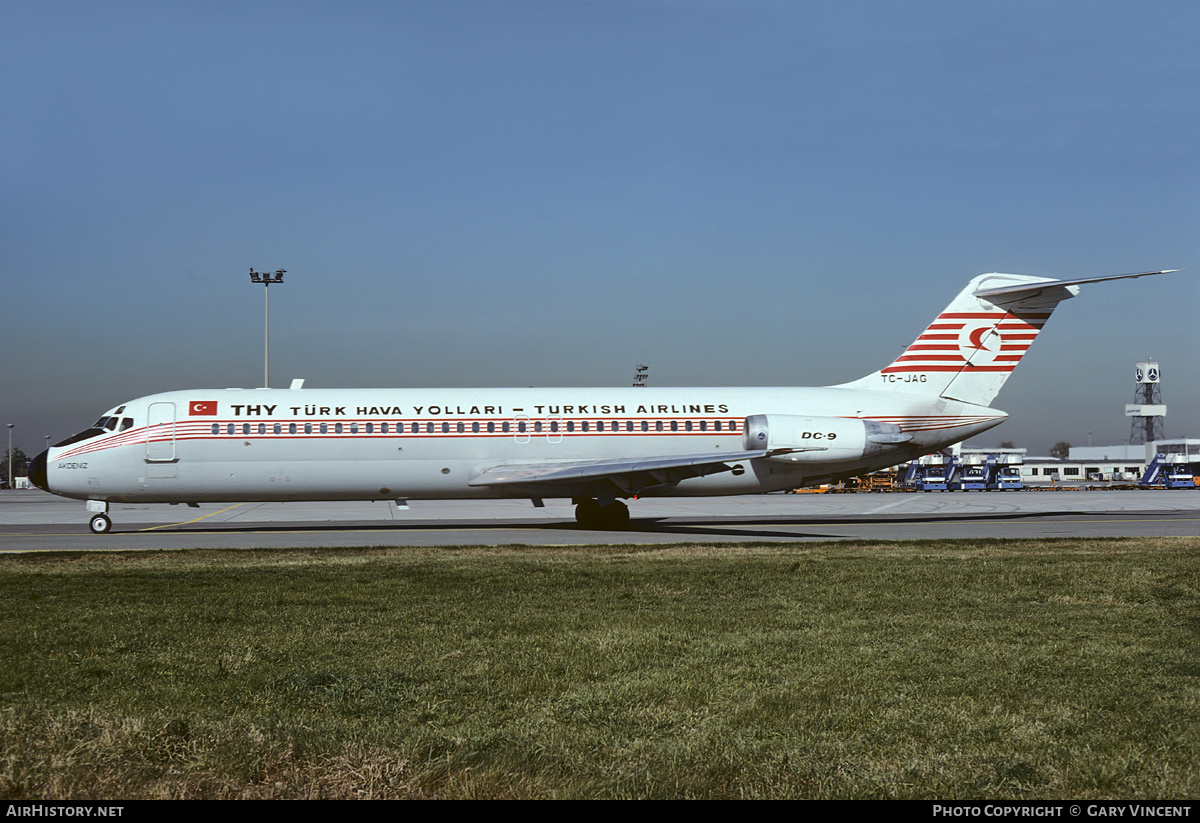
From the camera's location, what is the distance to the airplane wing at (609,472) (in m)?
24.1

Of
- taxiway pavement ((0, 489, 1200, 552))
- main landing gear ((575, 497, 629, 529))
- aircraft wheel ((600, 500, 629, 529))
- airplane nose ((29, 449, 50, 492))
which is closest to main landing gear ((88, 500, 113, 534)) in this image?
taxiway pavement ((0, 489, 1200, 552))

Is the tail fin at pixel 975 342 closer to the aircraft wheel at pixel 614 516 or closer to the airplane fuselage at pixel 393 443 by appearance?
the airplane fuselage at pixel 393 443

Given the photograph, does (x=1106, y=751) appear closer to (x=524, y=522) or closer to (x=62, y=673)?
(x=62, y=673)

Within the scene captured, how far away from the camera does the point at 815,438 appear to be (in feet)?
86.2

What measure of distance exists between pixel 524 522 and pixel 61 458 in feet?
40.3

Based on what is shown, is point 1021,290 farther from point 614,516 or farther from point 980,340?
point 614,516

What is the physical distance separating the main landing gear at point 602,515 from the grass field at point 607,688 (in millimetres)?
13429

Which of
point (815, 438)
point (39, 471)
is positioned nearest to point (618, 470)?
point (815, 438)

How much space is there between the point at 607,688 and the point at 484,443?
1952 cm

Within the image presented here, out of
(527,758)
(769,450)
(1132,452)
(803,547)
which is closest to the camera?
(527,758)

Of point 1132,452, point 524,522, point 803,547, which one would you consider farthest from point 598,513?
point 1132,452

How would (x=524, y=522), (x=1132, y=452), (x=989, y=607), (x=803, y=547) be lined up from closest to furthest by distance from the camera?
1. (x=989, y=607)
2. (x=803, y=547)
3. (x=524, y=522)
4. (x=1132, y=452)

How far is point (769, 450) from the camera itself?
2514 cm

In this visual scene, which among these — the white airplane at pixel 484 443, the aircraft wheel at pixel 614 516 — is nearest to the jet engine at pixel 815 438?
the white airplane at pixel 484 443
